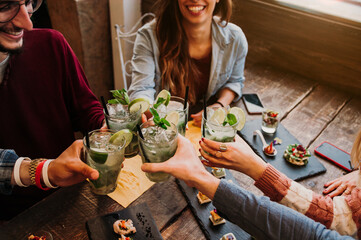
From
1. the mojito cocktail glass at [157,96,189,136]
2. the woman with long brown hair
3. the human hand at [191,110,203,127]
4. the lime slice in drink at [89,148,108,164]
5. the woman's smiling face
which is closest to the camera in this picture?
the lime slice in drink at [89,148,108,164]

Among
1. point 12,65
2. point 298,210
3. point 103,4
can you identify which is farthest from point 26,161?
point 103,4

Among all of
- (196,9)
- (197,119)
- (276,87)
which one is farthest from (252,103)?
(196,9)

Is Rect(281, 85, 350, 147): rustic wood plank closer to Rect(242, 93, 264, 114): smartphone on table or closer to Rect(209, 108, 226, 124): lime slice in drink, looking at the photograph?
Rect(242, 93, 264, 114): smartphone on table

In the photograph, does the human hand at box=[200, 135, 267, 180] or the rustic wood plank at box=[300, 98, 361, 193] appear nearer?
the human hand at box=[200, 135, 267, 180]

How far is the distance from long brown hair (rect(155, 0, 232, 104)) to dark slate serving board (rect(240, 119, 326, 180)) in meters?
0.47

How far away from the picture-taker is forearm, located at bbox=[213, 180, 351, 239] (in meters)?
1.21

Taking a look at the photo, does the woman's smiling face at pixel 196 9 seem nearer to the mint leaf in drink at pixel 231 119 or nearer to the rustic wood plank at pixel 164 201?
the mint leaf in drink at pixel 231 119

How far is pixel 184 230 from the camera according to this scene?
1.33 metres

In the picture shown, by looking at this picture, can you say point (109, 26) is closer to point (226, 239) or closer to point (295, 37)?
point (295, 37)

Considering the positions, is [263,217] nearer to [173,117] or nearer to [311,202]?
[311,202]

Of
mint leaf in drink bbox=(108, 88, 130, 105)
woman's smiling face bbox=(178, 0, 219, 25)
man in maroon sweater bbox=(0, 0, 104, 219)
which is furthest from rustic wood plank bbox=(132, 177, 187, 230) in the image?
woman's smiling face bbox=(178, 0, 219, 25)

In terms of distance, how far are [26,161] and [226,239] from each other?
3.13 ft

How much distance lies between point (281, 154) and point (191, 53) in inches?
43.1

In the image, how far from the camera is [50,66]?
5.55ft
